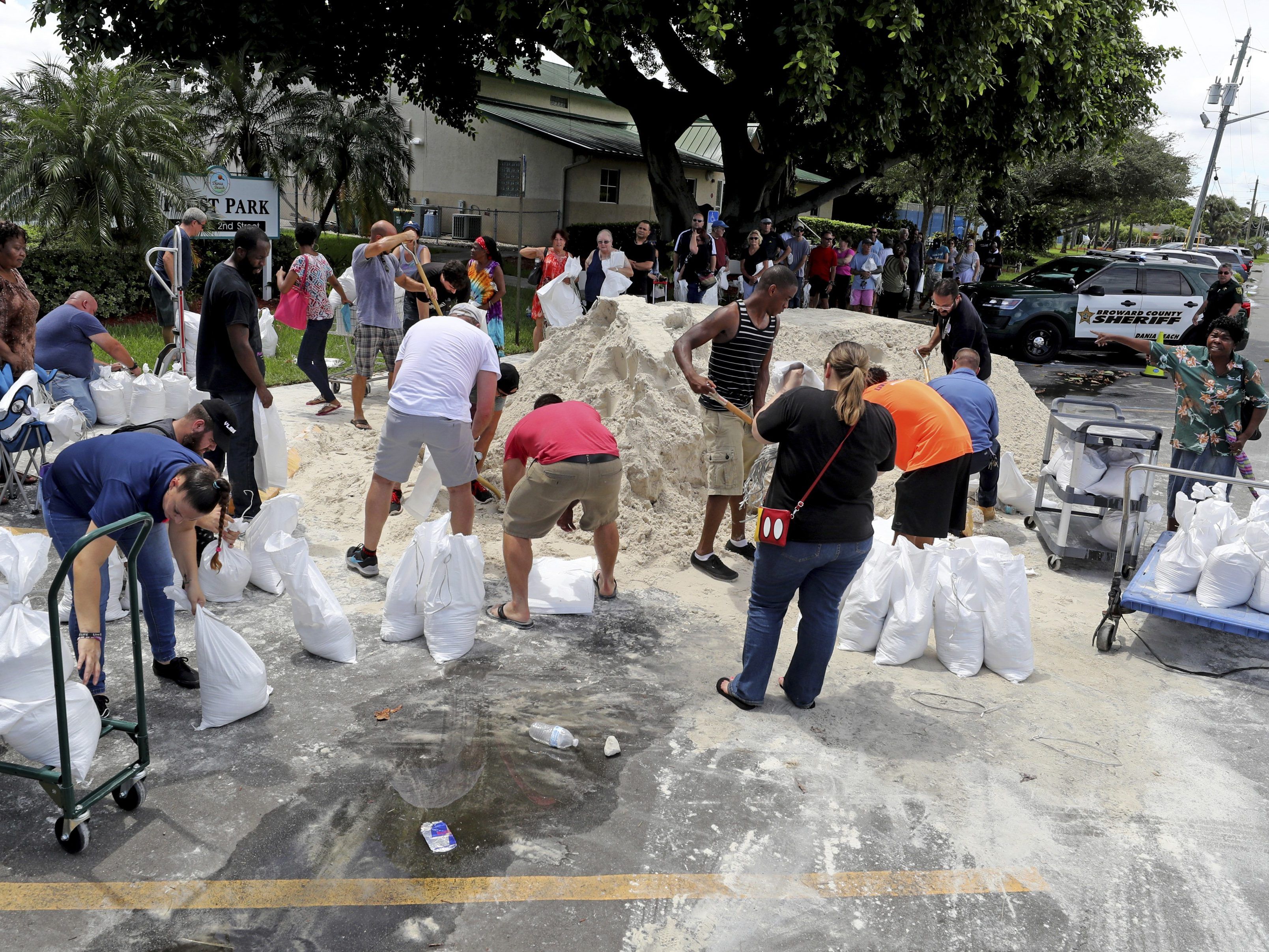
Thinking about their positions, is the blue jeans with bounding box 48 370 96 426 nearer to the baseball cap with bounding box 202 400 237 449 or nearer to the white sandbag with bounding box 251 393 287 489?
the white sandbag with bounding box 251 393 287 489

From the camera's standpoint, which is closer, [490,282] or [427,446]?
[427,446]

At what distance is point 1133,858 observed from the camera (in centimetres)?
353

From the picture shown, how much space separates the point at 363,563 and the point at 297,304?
3.79m

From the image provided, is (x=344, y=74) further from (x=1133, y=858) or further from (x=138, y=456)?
(x=1133, y=858)

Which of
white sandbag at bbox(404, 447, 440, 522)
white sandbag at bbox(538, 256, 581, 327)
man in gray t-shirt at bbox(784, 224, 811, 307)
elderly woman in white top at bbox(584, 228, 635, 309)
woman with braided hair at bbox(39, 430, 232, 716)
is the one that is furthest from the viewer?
man in gray t-shirt at bbox(784, 224, 811, 307)

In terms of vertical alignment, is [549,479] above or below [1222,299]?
below

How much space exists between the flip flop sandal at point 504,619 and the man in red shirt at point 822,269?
13.3 metres

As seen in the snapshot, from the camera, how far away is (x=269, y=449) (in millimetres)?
6344

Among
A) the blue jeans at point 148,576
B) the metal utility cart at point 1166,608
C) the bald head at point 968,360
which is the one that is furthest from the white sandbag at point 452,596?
the bald head at point 968,360

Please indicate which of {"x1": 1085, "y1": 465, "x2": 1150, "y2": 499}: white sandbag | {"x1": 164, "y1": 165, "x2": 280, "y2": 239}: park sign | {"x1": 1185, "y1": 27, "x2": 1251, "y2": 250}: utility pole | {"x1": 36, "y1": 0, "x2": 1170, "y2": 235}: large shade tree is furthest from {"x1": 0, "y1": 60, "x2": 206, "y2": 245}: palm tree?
{"x1": 1185, "y1": 27, "x2": 1251, "y2": 250}: utility pole

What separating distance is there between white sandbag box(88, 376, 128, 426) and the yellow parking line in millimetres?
5734

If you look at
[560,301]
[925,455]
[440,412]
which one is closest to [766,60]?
[560,301]

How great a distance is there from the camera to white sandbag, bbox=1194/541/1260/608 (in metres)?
5.04

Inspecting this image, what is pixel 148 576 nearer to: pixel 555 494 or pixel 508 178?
pixel 555 494
